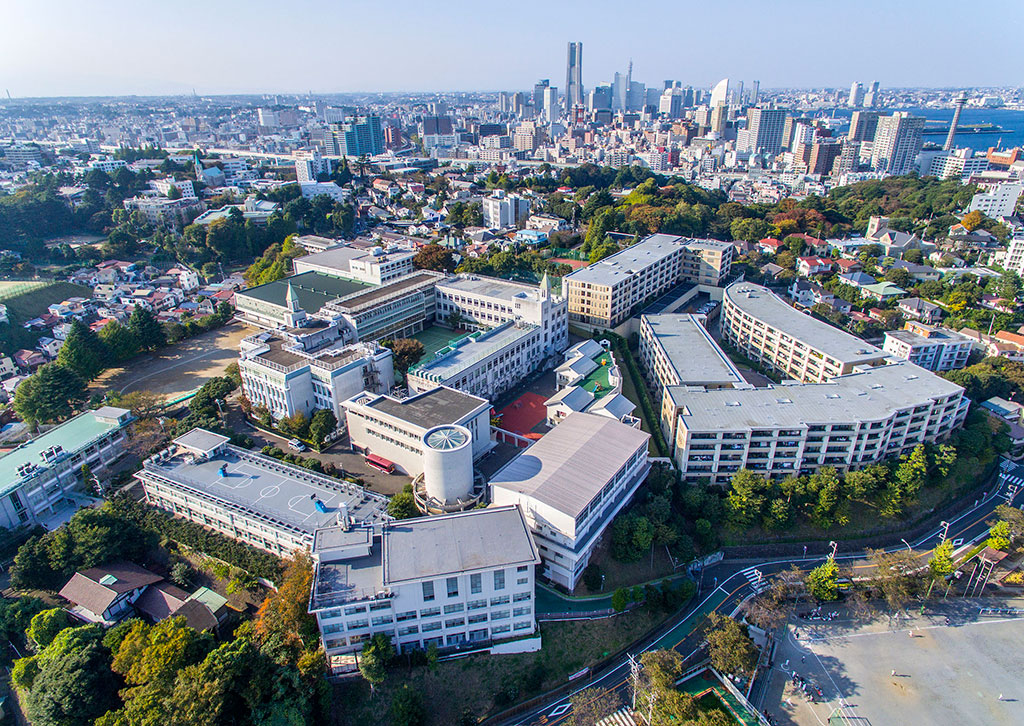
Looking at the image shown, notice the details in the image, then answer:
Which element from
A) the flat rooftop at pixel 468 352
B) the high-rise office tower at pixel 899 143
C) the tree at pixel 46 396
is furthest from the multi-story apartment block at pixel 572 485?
the high-rise office tower at pixel 899 143

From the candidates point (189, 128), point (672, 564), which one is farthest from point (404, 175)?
point (189, 128)

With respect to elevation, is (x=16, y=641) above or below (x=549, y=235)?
below

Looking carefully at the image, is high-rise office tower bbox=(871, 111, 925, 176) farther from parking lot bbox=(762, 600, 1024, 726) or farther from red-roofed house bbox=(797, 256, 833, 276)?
parking lot bbox=(762, 600, 1024, 726)

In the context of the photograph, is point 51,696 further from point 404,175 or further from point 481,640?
point 404,175

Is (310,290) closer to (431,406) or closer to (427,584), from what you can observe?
(431,406)

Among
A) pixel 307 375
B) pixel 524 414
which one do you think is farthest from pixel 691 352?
pixel 307 375

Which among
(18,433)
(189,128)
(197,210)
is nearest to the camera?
(18,433)
